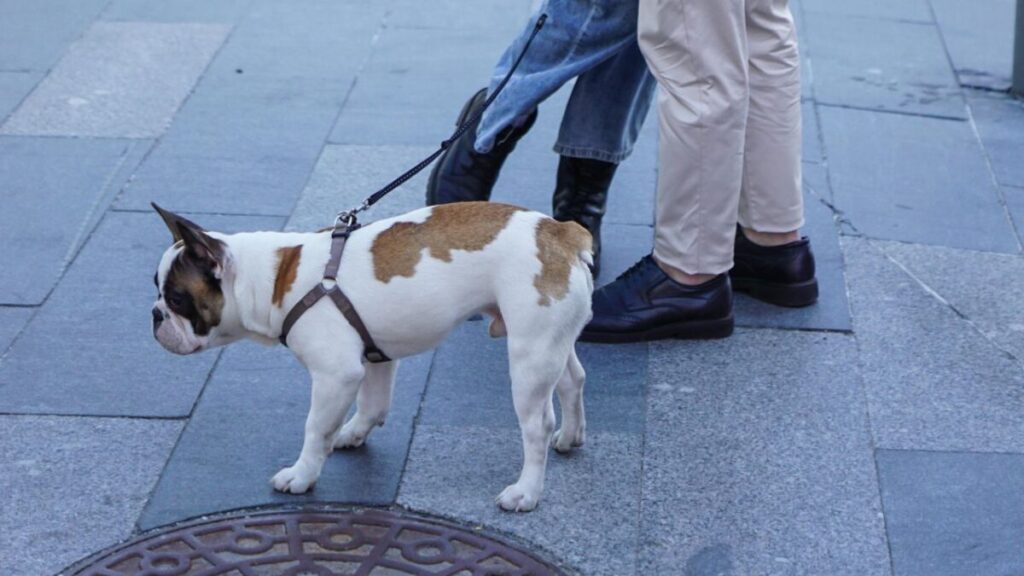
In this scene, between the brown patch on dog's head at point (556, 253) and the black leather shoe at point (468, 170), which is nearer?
the brown patch on dog's head at point (556, 253)

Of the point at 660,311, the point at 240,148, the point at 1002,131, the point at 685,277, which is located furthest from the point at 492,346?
the point at 1002,131

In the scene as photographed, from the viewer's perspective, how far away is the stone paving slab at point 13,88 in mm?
6779

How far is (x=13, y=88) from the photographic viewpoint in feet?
23.0

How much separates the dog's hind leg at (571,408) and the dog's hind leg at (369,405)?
1.60 feet

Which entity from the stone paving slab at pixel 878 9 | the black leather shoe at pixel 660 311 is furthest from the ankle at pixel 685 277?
the stone paving slab at pixel 878 9

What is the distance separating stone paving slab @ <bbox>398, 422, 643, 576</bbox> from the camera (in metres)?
3.93

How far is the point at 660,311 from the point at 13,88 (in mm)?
3651

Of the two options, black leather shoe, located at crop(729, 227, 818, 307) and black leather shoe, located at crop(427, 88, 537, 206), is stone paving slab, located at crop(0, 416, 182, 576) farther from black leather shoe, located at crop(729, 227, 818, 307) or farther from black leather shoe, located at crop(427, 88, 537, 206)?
black leather shoe, located at crop(729, 227, 818, 307)

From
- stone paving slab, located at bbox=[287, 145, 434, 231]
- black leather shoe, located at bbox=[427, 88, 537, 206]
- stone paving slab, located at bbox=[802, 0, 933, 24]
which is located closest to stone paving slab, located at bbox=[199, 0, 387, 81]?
stone paving slab, located at bbox=[287, 145, 434, 231]

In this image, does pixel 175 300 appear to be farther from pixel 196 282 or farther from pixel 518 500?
pixel 518 500

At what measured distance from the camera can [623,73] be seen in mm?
5211

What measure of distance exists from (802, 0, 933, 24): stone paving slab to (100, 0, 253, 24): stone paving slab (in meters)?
3.19

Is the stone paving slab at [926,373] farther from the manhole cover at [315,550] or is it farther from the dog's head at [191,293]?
the dog's head at [191,293]

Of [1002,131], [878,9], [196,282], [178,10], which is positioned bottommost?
[878,9]
